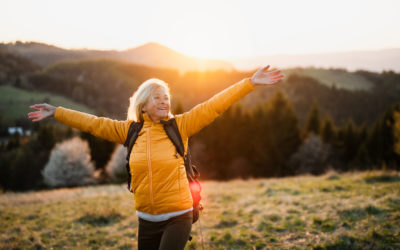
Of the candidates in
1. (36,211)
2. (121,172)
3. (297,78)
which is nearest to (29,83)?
(121,172)

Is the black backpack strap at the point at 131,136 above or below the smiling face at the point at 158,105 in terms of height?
below

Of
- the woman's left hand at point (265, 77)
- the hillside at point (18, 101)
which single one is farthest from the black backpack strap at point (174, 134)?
the hillside at point (18, 101)

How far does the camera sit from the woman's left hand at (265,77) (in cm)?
330

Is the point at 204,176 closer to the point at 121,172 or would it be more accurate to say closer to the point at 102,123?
the point at 121,172

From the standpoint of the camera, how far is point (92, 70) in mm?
177875

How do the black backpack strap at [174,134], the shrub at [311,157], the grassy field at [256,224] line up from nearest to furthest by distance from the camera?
the black backpack strap at [174,134]
the grassy field at [256,224]
the shrub at [311,157]

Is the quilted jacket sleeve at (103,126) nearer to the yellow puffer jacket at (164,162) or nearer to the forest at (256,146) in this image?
the yellow puffer jacket at (164,162)

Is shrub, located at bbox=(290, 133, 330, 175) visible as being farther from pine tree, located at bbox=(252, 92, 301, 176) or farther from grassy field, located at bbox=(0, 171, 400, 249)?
grassy field, located at bbox=(0, 171, 400, 249)

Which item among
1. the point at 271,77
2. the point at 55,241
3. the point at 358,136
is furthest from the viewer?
the point at 358,136

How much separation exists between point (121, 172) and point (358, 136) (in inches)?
1567

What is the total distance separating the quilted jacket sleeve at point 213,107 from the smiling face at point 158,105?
0.19m

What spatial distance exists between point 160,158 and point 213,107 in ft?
2.76

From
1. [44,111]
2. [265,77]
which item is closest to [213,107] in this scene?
[265,77]

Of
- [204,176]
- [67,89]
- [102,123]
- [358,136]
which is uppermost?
Result: [67,89]
